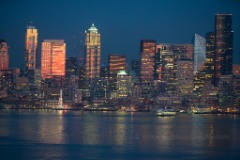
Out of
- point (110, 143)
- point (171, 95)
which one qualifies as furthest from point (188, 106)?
point (110, 143)

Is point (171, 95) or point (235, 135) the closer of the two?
point (235, 135)

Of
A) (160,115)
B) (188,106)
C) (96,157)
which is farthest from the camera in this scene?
(188,106)

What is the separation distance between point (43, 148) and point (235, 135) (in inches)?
737

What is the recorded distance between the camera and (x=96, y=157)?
Result: 33562 mm

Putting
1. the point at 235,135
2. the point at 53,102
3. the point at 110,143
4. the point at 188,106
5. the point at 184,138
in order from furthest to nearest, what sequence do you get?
the point at 53,102, the point at 188,106, the point at 235,135, the point at 184,138, the point at 110,143

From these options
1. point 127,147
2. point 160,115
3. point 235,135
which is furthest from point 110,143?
point 160,115

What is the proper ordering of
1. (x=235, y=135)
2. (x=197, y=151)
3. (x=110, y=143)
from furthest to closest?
(x=235, y=135)
(x=110, y=143)
(x=197, y=151)

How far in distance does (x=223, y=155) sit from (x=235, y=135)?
582 inches

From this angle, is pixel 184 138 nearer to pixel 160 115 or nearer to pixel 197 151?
pixel 197 151

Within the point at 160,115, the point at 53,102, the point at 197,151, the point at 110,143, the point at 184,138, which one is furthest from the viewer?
the point at 53,102

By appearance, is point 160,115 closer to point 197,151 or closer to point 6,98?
point 6,98

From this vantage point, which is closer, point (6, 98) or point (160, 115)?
point (160, 115)

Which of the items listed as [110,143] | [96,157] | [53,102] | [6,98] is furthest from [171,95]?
[96,157]

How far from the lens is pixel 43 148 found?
1464 inches
